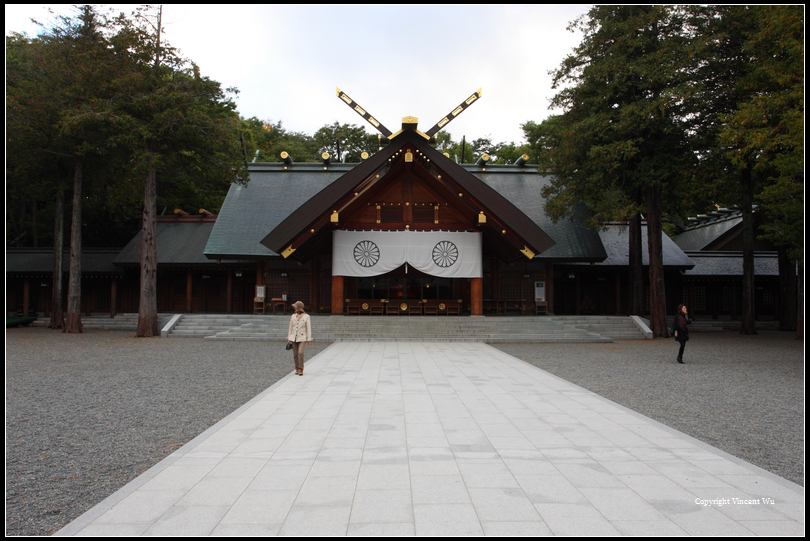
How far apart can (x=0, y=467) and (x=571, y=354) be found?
11967mm

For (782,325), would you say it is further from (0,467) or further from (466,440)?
(0,467)

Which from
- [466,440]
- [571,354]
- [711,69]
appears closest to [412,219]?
[571,354]

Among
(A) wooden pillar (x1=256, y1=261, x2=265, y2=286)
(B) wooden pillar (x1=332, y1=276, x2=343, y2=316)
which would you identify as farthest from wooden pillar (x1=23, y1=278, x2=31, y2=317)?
(B) wooden pillar (x1=332, y1=276, x2=343, y2=316)

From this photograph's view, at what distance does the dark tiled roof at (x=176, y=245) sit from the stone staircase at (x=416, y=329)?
5.10 m

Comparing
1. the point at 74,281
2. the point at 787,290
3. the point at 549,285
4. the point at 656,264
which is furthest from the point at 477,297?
the point at 74,281

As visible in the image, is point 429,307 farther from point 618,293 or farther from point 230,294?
point 230,294

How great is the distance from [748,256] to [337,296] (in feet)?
52.1

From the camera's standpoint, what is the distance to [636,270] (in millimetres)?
19828

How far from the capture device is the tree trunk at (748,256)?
17719 mm

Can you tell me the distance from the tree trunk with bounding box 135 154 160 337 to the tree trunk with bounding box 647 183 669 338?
1833cm

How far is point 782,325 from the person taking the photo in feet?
65.0

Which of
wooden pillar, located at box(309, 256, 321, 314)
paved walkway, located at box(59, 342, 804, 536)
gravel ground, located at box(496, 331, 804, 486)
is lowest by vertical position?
gravel ground, located at box(496, 331, 804, 486)

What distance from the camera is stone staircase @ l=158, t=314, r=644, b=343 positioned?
16000 mm

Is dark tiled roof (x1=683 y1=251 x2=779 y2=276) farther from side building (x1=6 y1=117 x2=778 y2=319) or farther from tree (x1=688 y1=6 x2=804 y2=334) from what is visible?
tree (x1=688 y1=6 x2=804 y2=334)
